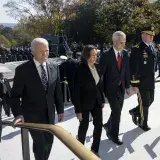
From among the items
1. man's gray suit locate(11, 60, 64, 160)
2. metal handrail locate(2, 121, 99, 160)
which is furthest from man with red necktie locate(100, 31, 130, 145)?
metal handrail locate(2, 121, 99, 160)

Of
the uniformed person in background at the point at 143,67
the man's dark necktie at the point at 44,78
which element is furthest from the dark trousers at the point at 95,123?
the uniformed person in background at the point at 143,67

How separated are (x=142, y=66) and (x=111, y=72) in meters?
0.73

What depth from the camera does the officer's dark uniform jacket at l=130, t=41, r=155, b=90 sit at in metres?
5.12

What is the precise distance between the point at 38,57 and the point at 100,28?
25.8 m

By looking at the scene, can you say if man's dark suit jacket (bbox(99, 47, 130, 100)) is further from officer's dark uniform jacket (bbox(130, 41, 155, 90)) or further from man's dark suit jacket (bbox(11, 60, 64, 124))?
man's dark suit jacket (bbox(11, 60, 64, 124))

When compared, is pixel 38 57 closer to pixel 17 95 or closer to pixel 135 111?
pixel 17 95

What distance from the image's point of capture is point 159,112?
21.7 ft

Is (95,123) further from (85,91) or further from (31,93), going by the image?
(31,93)

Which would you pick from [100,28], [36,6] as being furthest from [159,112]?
[36,6]

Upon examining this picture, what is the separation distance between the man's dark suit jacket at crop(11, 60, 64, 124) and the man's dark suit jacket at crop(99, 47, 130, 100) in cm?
134

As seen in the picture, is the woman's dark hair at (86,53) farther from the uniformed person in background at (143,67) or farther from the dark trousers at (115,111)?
the uniformed person in background at (143,67)

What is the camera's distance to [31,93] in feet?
11.1

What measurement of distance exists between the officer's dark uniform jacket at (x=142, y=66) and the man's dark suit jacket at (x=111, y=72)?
→ 0.33 m

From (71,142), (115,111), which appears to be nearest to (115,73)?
(115,111)
